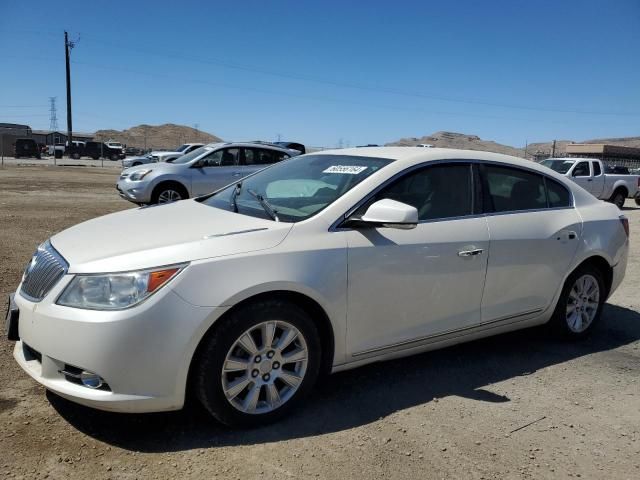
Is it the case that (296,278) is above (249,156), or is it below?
below

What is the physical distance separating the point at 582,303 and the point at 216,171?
9441 millimetres

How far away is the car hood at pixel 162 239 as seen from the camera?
288cm

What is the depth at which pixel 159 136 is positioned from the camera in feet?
404

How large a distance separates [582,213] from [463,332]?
64.9 inches

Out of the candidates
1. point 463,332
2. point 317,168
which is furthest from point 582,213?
point 317,168

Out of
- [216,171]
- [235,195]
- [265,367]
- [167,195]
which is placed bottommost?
[265,367]

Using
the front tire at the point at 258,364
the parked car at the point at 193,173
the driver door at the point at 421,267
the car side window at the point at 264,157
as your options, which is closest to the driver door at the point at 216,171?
the parked car at the point at 193,173

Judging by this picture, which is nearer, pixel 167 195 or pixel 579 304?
pixel 579 304

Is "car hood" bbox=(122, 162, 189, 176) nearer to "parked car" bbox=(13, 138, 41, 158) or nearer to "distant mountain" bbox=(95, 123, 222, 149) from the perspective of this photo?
"parked car" bbox=(13, 138, 41, 158)

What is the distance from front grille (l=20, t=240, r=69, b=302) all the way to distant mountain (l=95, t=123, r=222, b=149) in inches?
4460

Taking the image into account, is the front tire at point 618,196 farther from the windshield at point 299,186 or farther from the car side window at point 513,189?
the windshield at point 299,186

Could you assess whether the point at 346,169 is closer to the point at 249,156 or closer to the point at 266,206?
the point at 266,206

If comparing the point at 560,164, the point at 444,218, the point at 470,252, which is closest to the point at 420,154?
the point at 444,218

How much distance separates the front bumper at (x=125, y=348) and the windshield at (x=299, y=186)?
98cm
